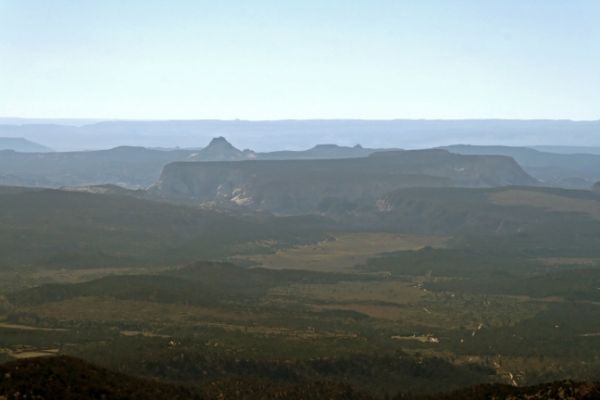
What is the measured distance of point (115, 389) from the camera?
212ft

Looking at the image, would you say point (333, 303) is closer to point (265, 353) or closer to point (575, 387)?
point (265, 353)

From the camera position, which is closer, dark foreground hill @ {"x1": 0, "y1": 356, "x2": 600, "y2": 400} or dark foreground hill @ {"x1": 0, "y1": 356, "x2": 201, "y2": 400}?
dark foreground hill @ {"x1": 0, "y1": 356, "x2": 201, "y2": 400}

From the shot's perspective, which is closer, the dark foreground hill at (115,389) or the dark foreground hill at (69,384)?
the dark foreground hill at (69,384)

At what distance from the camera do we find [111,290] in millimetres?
143500

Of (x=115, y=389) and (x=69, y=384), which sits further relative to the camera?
(x=115, y=389)

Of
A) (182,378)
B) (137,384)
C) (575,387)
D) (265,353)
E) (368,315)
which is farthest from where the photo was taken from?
(368,315)

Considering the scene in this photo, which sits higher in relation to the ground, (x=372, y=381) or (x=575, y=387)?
(x=575, y=387)

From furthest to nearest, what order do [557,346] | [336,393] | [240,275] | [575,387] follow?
[240,275] → [557,346] → [336,393] → [575,387]

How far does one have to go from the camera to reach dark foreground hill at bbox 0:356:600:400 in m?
60.1

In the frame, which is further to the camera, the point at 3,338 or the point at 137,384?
the point at 3,338

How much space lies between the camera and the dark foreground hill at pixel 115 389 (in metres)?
60.1

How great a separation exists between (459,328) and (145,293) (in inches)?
1692

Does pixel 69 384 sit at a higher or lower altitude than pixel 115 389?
higher

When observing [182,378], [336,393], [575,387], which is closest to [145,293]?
[182,378]
